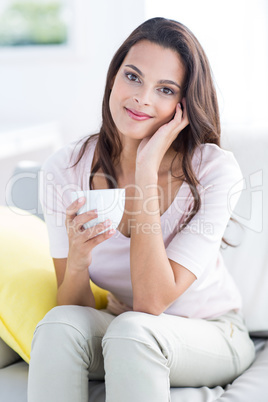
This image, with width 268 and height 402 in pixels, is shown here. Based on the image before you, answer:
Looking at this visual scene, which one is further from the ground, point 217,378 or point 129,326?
point 129,326

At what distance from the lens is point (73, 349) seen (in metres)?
1.16

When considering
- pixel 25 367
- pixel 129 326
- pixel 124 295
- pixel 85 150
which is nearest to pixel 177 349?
pixel 129 326

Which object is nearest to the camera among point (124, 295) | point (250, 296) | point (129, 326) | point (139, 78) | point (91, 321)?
point (129, 326)

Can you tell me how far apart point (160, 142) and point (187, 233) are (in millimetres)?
247

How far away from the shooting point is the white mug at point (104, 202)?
3.84 feet

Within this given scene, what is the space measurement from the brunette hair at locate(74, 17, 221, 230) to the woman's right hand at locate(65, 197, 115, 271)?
0.80ft

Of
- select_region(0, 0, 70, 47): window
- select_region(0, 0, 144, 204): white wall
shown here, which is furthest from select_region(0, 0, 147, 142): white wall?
select_region(0, 0, 70, 47): window

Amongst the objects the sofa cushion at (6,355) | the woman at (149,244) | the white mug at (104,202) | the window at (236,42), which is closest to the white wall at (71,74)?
the window at (236,42)

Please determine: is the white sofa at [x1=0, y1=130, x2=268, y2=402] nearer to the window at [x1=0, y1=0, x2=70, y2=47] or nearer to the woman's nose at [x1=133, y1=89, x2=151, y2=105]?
the woman's nose at [x1=133, y1=89, x2=151, y2=105]

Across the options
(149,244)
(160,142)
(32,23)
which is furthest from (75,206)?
(32,23)

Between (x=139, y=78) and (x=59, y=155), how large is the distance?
1.06ft

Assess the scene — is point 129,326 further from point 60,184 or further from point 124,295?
point 60,184

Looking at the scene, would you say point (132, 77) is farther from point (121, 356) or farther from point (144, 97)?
point (121, 356)

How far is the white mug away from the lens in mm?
1170
